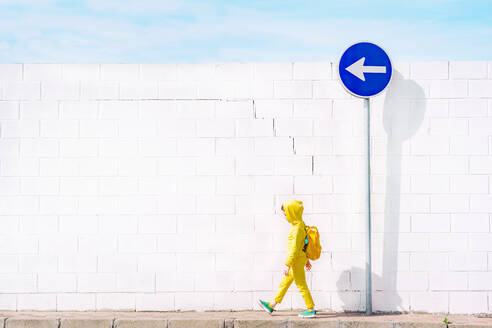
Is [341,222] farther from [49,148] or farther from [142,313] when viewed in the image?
[49,148]

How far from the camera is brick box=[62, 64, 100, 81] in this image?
902cm

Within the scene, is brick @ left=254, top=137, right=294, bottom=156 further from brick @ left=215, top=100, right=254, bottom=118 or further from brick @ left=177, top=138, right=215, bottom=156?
brick @ left=177, top=138, right=215, bottom=156

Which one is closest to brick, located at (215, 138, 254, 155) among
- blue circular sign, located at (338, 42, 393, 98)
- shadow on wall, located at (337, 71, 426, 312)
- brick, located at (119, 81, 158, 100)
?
brick, located at (119, 81, 158, 100)

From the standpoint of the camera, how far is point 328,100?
892 centimetres

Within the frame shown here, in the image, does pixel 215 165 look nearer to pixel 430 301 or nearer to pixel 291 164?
pixel 291 164

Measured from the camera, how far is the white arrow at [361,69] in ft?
27.9

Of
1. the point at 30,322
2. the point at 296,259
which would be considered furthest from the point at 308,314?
the point at 30,322

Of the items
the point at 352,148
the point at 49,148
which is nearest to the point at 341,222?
the point at 352,148

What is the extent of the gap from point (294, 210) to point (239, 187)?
812mm

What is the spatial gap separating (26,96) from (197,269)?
284 centimetres

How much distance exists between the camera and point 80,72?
902 centimetres

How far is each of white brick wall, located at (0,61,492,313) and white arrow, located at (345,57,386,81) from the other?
444mm

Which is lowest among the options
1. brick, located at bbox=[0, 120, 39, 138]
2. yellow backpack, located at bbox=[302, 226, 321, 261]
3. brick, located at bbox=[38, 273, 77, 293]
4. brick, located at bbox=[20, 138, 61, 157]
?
brick, located at bbox=[38, 273, 77, 293]

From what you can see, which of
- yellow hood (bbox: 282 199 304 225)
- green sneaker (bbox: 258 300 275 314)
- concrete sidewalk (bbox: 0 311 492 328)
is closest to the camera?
concrete sidewalk (bbox: 0 311 492 328)
